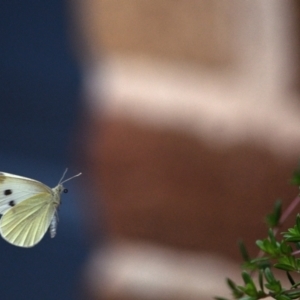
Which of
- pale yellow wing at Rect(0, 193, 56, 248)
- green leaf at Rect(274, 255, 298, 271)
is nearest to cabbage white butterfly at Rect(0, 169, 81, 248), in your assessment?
pale yellow wing at Rect(0, 193, 56, 248)

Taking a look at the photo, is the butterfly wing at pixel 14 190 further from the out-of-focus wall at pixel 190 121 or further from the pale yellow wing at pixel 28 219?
Answer: the out-of-focus wall at pixel 190 121

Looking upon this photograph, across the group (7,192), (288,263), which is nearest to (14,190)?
(7,192)

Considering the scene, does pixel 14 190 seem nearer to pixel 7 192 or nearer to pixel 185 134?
pixel 7 192

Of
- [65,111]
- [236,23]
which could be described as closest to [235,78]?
[236,23]

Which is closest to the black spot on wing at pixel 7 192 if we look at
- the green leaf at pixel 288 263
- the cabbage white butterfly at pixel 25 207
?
the cabbage white butterfly at pixel 25 207

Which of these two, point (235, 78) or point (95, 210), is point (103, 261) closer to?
point (95, 210)

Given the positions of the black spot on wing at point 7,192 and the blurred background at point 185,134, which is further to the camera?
the blurred background at point 185,134

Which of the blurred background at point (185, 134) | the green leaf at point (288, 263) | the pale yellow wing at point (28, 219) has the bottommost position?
the green leaf at point (288, 263)
